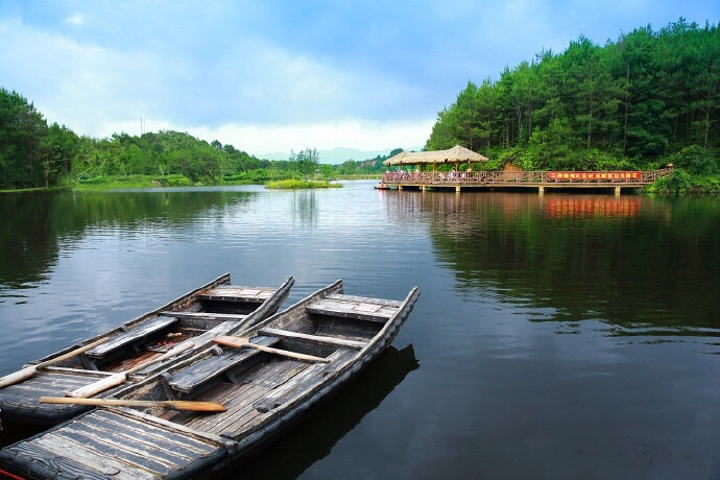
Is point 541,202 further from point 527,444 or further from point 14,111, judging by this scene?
point 14,111

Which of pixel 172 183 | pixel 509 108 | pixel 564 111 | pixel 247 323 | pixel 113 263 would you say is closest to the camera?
pixel 247 323

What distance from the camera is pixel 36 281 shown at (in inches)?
506

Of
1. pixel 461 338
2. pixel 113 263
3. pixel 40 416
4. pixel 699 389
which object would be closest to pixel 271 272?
pixel 113 263

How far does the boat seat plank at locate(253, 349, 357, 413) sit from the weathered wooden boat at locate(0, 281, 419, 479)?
0.04 ft

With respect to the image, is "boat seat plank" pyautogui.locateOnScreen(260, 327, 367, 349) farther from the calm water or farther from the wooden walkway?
the wooden walkway

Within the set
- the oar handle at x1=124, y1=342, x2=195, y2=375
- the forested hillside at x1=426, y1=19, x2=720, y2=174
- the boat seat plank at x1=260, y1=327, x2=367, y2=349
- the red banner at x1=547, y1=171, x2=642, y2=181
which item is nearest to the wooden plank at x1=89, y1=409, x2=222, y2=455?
the oar handle at x1=124, y1=342, x2=195, y2=375

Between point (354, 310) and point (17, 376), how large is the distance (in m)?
4.68

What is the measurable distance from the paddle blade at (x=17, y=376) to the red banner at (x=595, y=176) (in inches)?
1636

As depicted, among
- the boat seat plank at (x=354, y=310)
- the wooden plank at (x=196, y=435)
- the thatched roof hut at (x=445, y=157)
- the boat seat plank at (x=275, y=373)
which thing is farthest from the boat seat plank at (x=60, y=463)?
the thatched roof hut at (x=445, y=157)

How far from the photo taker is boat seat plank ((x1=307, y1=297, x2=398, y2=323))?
770 cm

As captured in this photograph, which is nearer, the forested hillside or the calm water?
the calm water

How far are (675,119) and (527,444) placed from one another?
54.5 metres

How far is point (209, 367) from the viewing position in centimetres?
590

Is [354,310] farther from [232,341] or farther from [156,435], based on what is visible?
[156,435]
